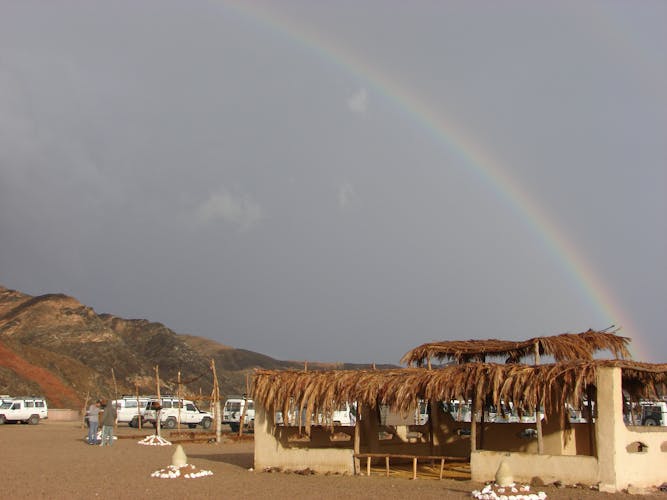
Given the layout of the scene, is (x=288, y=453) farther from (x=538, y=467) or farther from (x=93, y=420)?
(x=93, y=420)

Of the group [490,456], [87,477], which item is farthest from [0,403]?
[490,456]

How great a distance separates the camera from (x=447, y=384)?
1666 cm

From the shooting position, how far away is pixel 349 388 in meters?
18.1

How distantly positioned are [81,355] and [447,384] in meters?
66.9

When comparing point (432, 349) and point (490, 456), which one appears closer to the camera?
point (490, 456)

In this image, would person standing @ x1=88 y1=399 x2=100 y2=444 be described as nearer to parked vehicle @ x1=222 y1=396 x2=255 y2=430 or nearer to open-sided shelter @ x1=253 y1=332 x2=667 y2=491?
open-sided shelter @ x1=253 y1=332 x2=667 y2=491

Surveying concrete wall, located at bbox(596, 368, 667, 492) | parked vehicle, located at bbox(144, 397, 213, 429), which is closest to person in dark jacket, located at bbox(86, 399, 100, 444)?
parked vehicle, located at bbox(144, 397, 213, 429)

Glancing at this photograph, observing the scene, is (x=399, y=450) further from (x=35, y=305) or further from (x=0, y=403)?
(x=35, y=305)

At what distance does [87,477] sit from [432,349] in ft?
Answer: 34.6

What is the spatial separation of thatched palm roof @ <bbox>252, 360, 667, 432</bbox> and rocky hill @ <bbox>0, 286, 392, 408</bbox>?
37039mm

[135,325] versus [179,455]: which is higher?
[135,325]

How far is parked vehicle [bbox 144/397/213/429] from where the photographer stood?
40.0 m

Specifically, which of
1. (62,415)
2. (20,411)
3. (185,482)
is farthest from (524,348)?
(62,415)

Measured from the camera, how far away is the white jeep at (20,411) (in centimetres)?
4384
